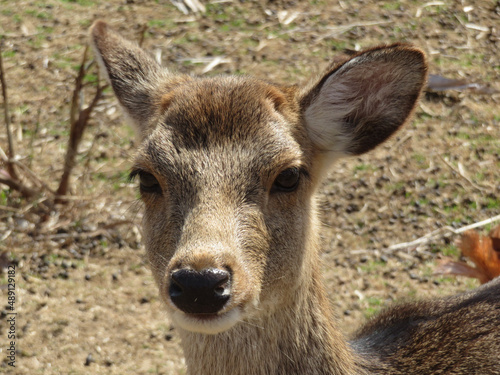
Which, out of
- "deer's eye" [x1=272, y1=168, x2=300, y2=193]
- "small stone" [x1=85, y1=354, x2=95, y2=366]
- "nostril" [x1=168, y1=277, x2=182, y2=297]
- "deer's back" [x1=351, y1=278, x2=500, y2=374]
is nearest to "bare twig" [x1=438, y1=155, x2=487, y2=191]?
"deer's back" [x1=351, y1=278, x2=500, y2=374]

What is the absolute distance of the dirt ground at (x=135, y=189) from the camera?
5.83 metres

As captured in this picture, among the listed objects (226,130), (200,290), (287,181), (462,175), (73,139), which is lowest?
(462,175)

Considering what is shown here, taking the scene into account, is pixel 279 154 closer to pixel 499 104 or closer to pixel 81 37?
pixel 499 104

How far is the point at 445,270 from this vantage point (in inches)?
217

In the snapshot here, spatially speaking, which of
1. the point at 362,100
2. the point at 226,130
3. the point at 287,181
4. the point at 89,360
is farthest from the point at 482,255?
the point at 89,360

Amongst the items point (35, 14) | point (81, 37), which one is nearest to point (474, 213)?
point (81, 37)

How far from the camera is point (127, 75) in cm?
438

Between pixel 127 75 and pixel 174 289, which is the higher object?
pixel 127 75

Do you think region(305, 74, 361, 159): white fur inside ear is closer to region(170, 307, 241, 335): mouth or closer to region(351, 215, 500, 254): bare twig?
region(170, 307, 241, 335): mouth

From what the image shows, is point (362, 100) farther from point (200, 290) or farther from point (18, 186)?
point (18, 186)

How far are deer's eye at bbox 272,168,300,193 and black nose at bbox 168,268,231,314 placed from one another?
70 centimetres

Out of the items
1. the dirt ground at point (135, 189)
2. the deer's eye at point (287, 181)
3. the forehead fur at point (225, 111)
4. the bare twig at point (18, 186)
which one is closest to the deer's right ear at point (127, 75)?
the forehead fur at point (225, 111)

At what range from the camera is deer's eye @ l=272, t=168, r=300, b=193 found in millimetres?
3613

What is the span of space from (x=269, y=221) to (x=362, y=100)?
39.0 inches
